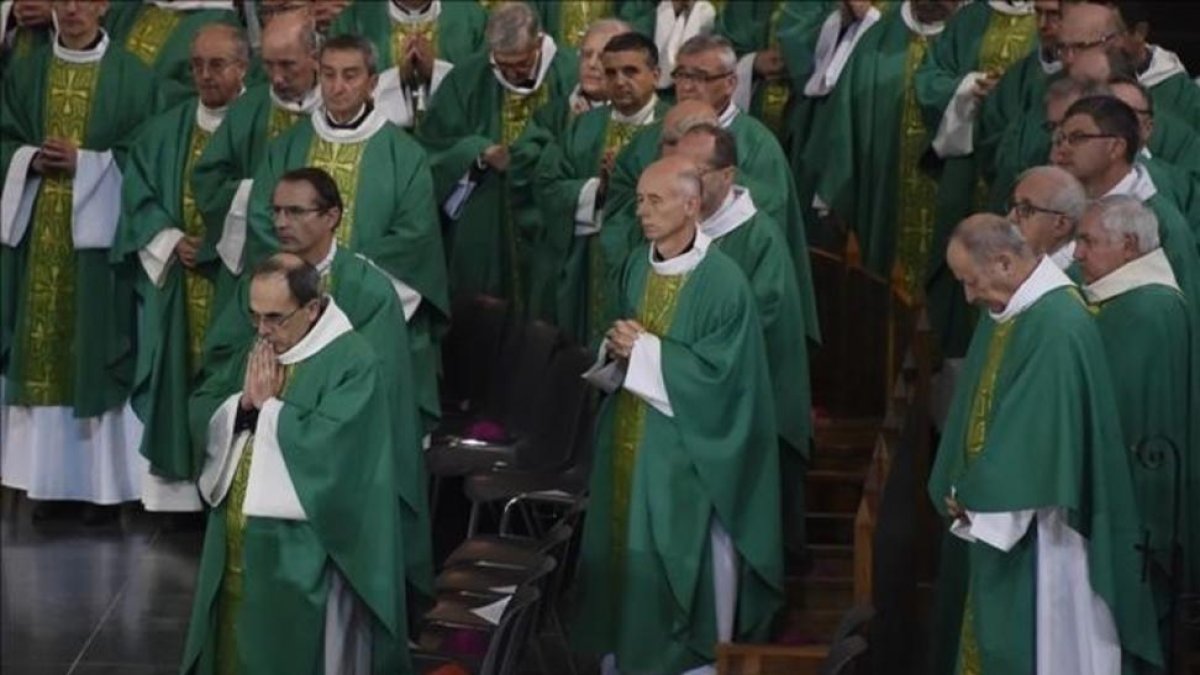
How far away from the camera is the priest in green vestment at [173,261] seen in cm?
1287

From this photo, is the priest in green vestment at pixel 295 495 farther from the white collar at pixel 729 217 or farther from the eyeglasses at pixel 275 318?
the white collar at pixel 729 217

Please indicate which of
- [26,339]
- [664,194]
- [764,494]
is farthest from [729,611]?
[26,339]

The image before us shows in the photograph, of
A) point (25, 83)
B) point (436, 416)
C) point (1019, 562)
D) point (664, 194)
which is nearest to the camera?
point (1019, 562)

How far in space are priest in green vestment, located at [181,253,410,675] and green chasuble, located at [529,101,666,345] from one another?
286 centimetres

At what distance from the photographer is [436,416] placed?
1177 centimetres

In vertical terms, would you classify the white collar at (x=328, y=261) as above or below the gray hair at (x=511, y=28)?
below

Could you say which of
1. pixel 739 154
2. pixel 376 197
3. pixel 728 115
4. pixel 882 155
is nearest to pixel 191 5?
pixel 376 197

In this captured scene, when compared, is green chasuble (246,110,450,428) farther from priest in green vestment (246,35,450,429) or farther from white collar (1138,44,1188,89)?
white collar (1138,44,1188,89)

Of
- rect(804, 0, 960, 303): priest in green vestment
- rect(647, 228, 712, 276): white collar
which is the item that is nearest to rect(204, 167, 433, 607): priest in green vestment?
rect(647, 228, 712, 276): white collar

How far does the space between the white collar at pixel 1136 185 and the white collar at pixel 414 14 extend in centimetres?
423

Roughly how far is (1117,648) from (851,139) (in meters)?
4.54

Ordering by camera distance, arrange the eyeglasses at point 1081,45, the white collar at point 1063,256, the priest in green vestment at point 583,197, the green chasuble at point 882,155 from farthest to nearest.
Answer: the green chasuble at point 882,155, the priest in green vestment at point 583,197, the eyeglasses at point 1081,45, the white collar at point 1063,256

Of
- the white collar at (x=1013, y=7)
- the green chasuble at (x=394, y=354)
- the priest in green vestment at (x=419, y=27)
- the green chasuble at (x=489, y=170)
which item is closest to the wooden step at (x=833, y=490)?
the green chasuble at (x=489, y=170)

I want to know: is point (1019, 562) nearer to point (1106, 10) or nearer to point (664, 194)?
point (664, 194)
